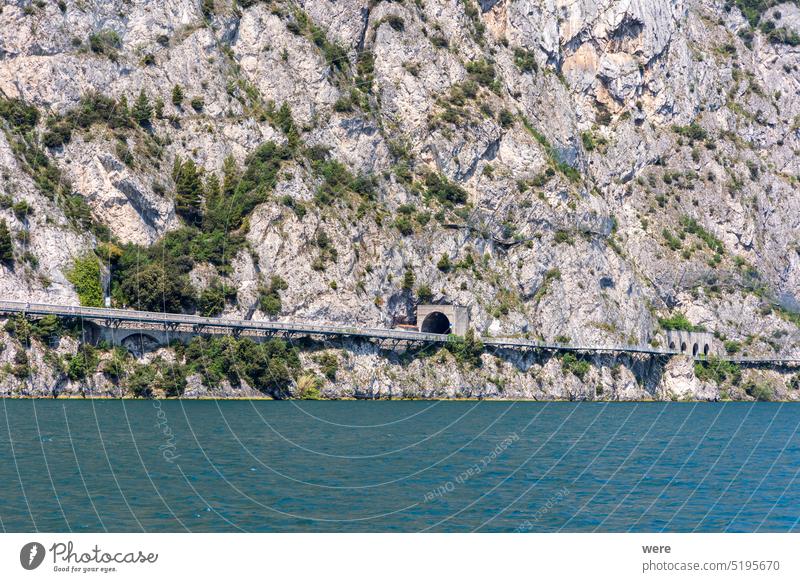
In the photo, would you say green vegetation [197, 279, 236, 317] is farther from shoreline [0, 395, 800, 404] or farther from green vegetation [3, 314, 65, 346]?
green vegetation [3, 314, 65, 346]

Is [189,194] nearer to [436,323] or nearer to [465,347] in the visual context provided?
[436,323]

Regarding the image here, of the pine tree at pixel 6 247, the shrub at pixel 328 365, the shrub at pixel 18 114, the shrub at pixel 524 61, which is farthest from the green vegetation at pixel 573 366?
the shrub at pixel 18 114

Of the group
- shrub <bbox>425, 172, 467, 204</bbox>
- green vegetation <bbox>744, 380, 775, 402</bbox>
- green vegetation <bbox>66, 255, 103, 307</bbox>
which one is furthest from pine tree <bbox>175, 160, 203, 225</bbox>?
green vegetation <bbox>744, 380, 775, 402</bbox>

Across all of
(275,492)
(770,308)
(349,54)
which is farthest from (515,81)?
(275,492)

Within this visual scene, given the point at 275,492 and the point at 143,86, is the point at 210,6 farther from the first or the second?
the point at 275,492

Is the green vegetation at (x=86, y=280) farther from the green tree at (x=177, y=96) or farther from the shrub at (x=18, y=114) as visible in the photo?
the green tree at (x=177, y=96)
